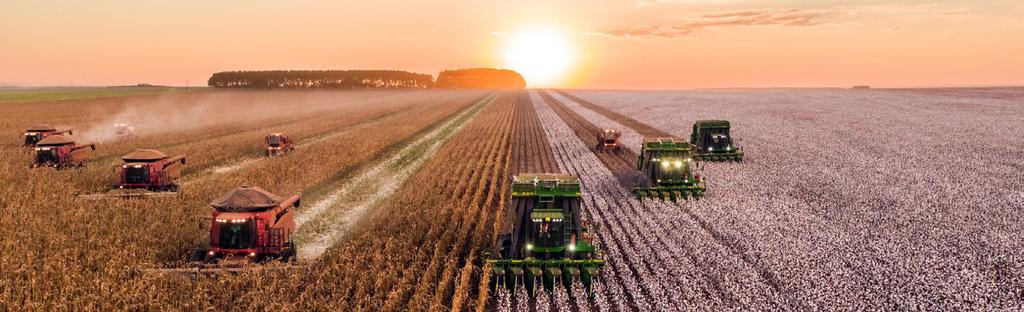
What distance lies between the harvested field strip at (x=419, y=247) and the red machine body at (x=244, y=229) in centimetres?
155

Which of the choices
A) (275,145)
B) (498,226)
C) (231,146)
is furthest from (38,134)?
(498,226)

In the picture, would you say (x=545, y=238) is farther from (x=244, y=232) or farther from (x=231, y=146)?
(x=231, y=146)

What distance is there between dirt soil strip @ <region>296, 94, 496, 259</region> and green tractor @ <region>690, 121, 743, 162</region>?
16.6 m

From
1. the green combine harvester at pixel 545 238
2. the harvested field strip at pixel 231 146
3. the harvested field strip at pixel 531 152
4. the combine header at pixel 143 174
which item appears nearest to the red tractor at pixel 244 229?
the green combine harvester at pixel 545 238

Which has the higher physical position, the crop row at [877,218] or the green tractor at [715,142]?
the green tractor at [715,142]

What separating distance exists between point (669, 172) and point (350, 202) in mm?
13428

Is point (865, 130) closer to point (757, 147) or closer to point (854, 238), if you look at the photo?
point (757, 147)

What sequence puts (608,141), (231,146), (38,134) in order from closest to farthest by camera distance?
(38,134)
(608,141)
(231,146)

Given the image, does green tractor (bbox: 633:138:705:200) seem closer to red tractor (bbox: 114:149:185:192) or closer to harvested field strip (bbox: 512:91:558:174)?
harvested field strip (bbox: 512:91:558:174)

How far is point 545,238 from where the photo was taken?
13969 mm

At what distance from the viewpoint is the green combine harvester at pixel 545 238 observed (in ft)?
43.0

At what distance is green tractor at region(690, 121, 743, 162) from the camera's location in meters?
32.4

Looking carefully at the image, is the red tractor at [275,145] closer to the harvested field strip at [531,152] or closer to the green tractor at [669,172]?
the harvested field strip at [531,152]

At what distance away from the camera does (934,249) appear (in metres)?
16.5
